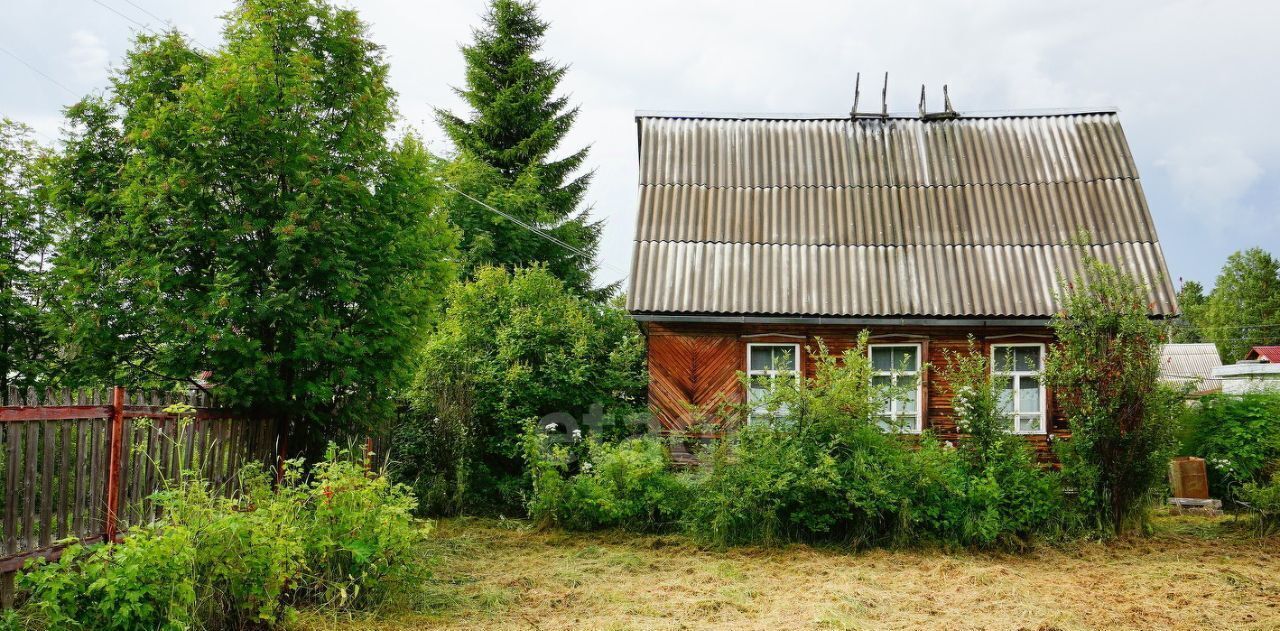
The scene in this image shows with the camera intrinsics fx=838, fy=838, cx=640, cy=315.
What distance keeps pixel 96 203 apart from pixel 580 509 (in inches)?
231

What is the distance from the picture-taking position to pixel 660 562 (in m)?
8.53

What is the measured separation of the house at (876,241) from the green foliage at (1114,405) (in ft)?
4.96

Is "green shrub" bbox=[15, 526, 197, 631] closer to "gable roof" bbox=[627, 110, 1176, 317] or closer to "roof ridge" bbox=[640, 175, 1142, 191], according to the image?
"gable roof" bbox=[627, 110, 1176, 317]

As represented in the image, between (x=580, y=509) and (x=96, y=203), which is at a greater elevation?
(x=96, y=203)

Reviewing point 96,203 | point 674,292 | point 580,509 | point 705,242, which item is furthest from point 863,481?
point 96,203

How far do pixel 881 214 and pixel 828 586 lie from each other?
7950 mm

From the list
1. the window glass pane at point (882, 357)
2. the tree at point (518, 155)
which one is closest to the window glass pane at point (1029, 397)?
the window glass pane at point (882, 357)

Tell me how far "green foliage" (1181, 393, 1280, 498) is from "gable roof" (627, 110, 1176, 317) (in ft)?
5.12

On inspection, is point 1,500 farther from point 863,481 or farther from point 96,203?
point 863,481

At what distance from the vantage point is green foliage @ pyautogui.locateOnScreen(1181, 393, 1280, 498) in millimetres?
11289

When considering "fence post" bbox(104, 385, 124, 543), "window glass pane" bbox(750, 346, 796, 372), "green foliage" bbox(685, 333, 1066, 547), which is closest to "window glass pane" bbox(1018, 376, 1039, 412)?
"green foliage" bbox(685, 333, 1066, 547)

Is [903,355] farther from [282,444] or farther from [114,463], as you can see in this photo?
[114,463]

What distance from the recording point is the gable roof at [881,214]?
1245cm

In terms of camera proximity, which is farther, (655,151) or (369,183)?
(655,151)
